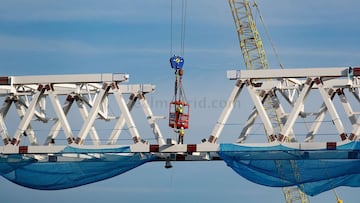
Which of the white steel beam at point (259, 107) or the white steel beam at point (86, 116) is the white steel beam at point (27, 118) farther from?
the white steel beam at point (259, 107)

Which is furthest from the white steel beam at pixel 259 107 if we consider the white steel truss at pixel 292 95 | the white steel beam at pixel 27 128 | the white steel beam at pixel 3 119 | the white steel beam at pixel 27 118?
the white steel beam at pixel 3 119

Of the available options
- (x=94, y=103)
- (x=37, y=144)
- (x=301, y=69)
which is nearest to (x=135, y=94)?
(x=94, y=103)

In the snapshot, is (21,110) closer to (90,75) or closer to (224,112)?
(90,75)

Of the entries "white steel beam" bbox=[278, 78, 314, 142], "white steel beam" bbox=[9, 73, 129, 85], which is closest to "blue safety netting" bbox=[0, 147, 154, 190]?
"white steel beam" bbox=[9, 73, 129, 85]

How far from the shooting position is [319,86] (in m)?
47.8

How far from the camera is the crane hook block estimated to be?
5175 cm

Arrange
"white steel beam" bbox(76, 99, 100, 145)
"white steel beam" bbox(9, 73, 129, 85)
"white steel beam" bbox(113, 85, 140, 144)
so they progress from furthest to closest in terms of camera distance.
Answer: "white steel beam" bbox(76, 99, 100, 145) → "white steel beam" bbox(113, 85, 140, 144) → "white steel beam" bbox(9, 73, 129, 85)

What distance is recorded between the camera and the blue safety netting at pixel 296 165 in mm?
47312

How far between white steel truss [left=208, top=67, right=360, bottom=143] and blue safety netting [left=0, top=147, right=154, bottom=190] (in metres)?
5.11

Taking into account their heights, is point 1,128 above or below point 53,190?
above

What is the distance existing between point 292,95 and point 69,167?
12.9 m

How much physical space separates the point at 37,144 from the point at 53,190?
2.95m

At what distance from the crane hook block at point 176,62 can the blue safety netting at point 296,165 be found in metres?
5.62

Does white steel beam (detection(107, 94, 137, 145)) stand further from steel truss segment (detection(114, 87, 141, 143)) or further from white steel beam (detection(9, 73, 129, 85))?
white steel beam (detection(9, 73, 129, 85))
